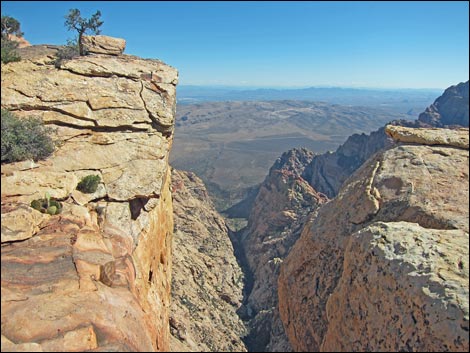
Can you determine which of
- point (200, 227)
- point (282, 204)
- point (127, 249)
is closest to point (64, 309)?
point (127, 249)

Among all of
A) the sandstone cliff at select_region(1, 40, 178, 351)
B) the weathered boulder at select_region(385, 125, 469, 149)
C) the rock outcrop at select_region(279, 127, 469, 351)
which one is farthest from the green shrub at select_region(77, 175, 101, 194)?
the weathered boulder at select_region(385, 125, 469, 149)

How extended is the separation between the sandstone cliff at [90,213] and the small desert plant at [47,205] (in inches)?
12.2

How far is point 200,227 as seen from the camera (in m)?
67.9

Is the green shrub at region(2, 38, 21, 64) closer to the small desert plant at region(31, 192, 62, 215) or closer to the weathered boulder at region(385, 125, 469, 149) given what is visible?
the small desert plant at region(31, 192, 62, 215)

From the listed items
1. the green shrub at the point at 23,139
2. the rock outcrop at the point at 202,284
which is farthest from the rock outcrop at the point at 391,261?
the green shrub at the point at 23,139

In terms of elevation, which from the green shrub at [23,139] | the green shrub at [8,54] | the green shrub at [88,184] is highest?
the green shrub at [8,54]

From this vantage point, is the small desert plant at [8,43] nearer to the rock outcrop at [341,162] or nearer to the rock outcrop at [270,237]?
the rock outcrop at [270,237]

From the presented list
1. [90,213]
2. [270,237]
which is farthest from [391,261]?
[270,237]

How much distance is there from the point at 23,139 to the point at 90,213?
4285 mm

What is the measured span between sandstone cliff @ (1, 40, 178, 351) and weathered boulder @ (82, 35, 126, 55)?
1220mm

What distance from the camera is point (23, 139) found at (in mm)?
15430

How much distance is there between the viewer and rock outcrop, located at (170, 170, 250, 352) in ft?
114

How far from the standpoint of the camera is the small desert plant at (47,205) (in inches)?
537

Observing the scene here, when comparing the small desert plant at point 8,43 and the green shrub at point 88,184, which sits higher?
the small desert plant at point 8,43
